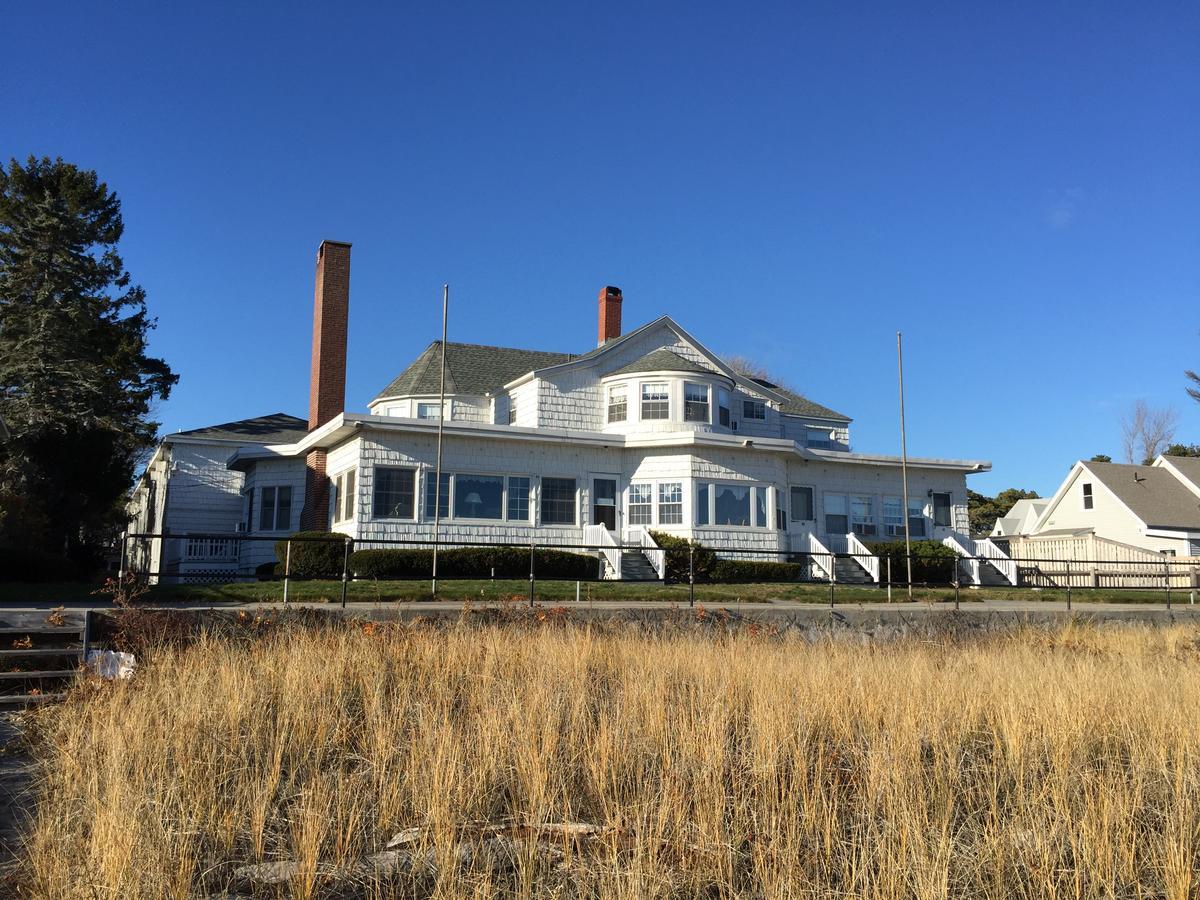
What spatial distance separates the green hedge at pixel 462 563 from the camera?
74.5 ft

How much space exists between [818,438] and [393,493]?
59.9ft

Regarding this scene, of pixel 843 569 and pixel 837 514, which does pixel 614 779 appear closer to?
pixel 843 569

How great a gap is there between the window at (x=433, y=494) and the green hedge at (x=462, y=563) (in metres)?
1.44

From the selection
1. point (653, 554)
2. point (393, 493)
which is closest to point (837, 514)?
point (653, 554)

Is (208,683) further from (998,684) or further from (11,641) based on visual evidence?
(998,684)

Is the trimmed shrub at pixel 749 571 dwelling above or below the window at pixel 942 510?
below

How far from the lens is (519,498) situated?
87.0ft

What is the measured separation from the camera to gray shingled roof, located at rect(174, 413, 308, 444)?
32562mm

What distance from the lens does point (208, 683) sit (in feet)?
27.3

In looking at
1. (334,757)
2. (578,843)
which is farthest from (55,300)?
(578,843)

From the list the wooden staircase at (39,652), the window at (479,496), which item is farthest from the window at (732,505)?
the wooden staircase at (39,652)

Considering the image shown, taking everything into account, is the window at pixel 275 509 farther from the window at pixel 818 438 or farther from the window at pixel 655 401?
the window at pixel 818 438

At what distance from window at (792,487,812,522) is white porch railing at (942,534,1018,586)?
4.54 metres

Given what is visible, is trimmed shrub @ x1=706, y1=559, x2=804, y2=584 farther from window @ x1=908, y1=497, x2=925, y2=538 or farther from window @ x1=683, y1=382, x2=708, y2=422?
window @ x1=908, y1=497, x2=925, y2=538
